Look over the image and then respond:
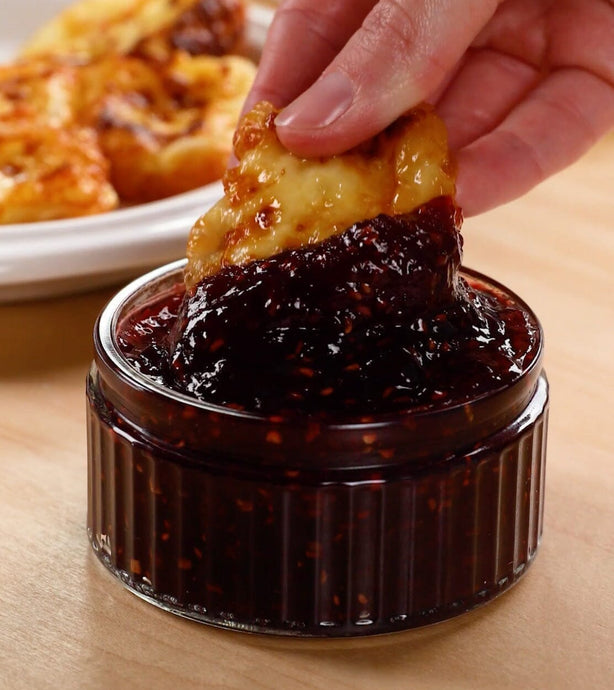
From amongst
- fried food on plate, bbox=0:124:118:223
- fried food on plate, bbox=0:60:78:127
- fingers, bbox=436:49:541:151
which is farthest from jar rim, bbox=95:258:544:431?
fried food on plate, bbox=0:60:78:127

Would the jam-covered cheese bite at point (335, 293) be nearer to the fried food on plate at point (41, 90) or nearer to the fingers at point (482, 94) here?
the fingers at point (482, 94)

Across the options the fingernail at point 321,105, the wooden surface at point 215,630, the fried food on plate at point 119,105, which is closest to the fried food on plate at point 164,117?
the fried food on plate at point 119,105

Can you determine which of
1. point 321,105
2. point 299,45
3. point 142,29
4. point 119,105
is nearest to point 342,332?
point 321,105

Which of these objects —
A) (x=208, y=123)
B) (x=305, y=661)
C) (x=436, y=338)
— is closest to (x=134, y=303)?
(x=436, y=338)

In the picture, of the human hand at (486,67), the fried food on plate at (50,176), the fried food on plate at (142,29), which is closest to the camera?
the human hand at (486,67)

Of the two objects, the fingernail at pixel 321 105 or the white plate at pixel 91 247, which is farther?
the white plate at pixel 91 247
